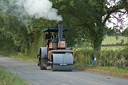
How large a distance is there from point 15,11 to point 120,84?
24.8 m

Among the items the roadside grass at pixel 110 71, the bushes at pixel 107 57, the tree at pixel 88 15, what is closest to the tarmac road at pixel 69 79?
the roadside grass at pixel 110 71

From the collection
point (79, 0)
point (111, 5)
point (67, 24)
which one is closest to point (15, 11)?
point (67, 24)

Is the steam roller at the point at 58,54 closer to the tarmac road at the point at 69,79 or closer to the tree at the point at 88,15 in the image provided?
the tarmac road at the point at 69,79

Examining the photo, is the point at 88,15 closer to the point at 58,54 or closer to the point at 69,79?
the point at 58,54

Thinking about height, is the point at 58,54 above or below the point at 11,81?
above

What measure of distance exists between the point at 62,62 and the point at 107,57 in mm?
4026

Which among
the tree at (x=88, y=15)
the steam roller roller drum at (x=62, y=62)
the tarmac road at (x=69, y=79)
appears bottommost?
the tarmac road at (x=69, y=79)

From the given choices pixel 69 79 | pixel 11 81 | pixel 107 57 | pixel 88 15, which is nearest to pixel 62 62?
pixel 107 57

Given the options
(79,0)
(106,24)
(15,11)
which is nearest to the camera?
(79,0)

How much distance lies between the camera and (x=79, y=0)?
28.2 metres

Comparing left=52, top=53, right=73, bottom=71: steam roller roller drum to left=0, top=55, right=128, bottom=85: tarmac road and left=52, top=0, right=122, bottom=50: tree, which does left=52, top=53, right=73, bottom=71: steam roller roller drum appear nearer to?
left=0, top=55, right=128, bottom=85: tarmac road

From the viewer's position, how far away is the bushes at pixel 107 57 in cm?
1908

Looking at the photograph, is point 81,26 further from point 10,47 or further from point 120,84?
point 10,47

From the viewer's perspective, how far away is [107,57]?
2062 centimetres
